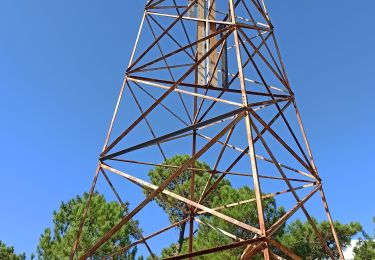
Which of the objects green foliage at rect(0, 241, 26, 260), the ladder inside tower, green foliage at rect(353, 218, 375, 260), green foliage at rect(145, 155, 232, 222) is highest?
green foliage at rect(145, 155, 232, 222)

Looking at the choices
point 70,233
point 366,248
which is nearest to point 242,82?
point 70,233

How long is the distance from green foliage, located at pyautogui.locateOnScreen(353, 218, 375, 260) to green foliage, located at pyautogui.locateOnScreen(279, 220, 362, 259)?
0.38m

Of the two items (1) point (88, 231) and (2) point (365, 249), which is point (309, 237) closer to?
(2) point (365, 249)

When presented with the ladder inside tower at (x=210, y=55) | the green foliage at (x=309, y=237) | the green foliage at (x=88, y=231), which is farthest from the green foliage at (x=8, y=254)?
the ladder inside tower at (x=210, y=55)

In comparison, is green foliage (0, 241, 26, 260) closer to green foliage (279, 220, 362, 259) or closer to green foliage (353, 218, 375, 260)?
green foliage (279, 220, 362, 259)

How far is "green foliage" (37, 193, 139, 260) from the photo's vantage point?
1461cm

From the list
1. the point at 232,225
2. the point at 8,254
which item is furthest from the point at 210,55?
the point at 8,254

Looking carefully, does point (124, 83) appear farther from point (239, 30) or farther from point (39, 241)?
point (39, 241)

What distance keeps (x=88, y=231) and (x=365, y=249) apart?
997 centimetres

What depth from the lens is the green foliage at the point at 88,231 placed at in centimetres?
1461

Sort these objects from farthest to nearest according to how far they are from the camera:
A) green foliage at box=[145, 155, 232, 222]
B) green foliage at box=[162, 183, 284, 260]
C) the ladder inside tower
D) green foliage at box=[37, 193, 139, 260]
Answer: green foliage at box=[145, 155, 232, 222], green foliage at box=[37, 193, 139, 260], green foliage at box=[162, 183, 284, 260], the ladder inside tower

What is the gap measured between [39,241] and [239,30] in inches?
506

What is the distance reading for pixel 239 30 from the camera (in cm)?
599

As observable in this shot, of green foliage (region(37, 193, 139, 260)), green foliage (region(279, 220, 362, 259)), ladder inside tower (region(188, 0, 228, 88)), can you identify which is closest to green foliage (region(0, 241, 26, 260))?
green foliage (region(37, 193, 139, 260))
